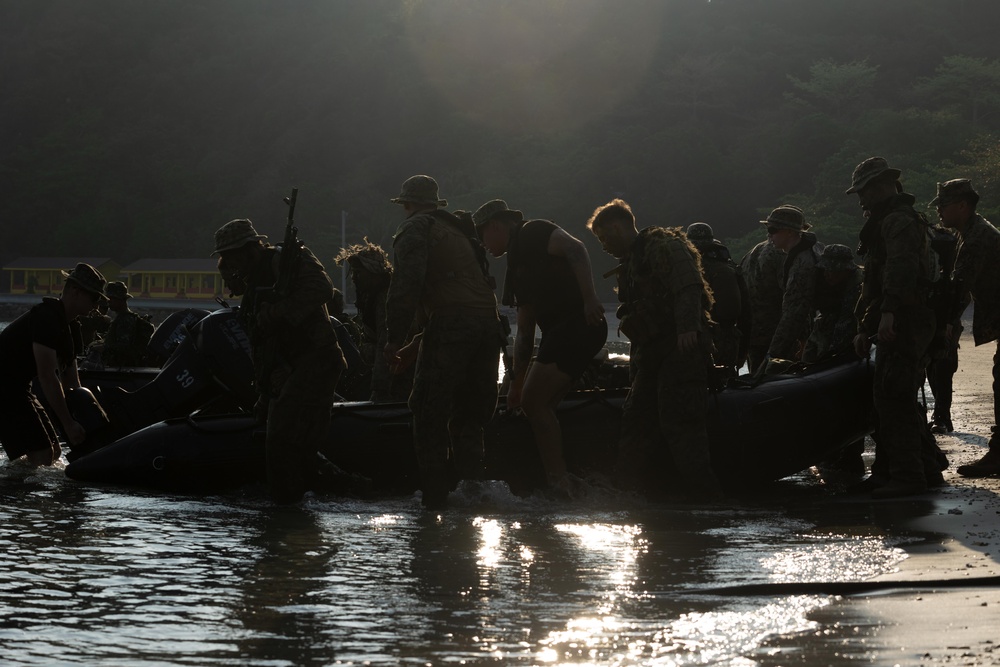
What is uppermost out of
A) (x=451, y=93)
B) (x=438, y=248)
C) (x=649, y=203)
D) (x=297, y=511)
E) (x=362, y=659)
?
(x=451, y=93)

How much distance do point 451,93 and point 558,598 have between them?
96046mm

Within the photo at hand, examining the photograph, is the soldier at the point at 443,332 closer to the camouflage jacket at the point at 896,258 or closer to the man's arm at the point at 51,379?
the camouflage jacket at the point at 896,258

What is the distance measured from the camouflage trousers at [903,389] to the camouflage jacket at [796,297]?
1.75 m

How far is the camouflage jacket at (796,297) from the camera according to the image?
349 inches

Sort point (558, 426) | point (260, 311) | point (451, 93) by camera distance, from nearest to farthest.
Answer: point (260, 311), point (558, 426), point (451, 93)

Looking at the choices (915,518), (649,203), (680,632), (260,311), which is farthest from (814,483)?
(649,203)

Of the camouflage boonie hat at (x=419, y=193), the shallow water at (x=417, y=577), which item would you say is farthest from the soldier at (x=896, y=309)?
the camouflage boonie hat at (x=419, y=193)

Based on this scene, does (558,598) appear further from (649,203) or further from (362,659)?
(649,203)

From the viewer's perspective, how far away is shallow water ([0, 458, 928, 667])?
13.4ft

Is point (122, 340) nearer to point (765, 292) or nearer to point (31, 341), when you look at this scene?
point (31, 341)

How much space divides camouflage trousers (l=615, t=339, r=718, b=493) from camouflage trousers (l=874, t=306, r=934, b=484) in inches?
38.2

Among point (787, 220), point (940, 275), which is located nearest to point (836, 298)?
point (787, 220)

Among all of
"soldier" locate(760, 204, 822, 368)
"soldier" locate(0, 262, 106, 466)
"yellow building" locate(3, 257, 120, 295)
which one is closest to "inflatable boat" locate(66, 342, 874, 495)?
"soldier" locate(0, 262, 106, 466)

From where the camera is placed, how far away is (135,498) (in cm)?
757
